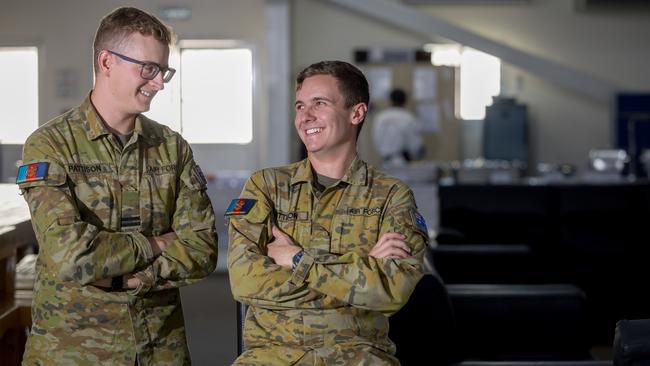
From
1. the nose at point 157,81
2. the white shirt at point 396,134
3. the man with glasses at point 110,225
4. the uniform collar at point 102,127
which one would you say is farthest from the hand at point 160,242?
the white shirt at point 396,134

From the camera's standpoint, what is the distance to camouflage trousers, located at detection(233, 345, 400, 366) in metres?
2.16

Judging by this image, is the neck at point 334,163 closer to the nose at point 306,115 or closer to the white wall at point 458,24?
the nose at point 306,115

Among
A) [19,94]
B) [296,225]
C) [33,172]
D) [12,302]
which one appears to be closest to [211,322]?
[12,302]

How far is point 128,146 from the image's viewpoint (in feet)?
7.15

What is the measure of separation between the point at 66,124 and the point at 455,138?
9849 mm

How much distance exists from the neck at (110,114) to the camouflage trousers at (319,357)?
2.00ft

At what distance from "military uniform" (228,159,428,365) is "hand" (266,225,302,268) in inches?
0.9

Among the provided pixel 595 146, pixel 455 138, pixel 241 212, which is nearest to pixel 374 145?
pixel 455 138

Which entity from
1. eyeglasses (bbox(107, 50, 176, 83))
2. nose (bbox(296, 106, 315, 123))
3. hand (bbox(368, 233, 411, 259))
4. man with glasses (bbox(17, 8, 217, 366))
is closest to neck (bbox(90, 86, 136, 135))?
man with glasses (bbox(17, 8, 217, 366))

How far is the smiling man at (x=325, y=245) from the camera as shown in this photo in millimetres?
2141

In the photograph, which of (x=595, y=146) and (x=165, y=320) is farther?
(x=595, y=146)

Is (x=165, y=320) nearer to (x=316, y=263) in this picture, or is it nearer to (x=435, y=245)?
(x=316, y=263)

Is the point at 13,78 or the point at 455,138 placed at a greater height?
the point at 13,78

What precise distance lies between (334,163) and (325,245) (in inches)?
8.7
